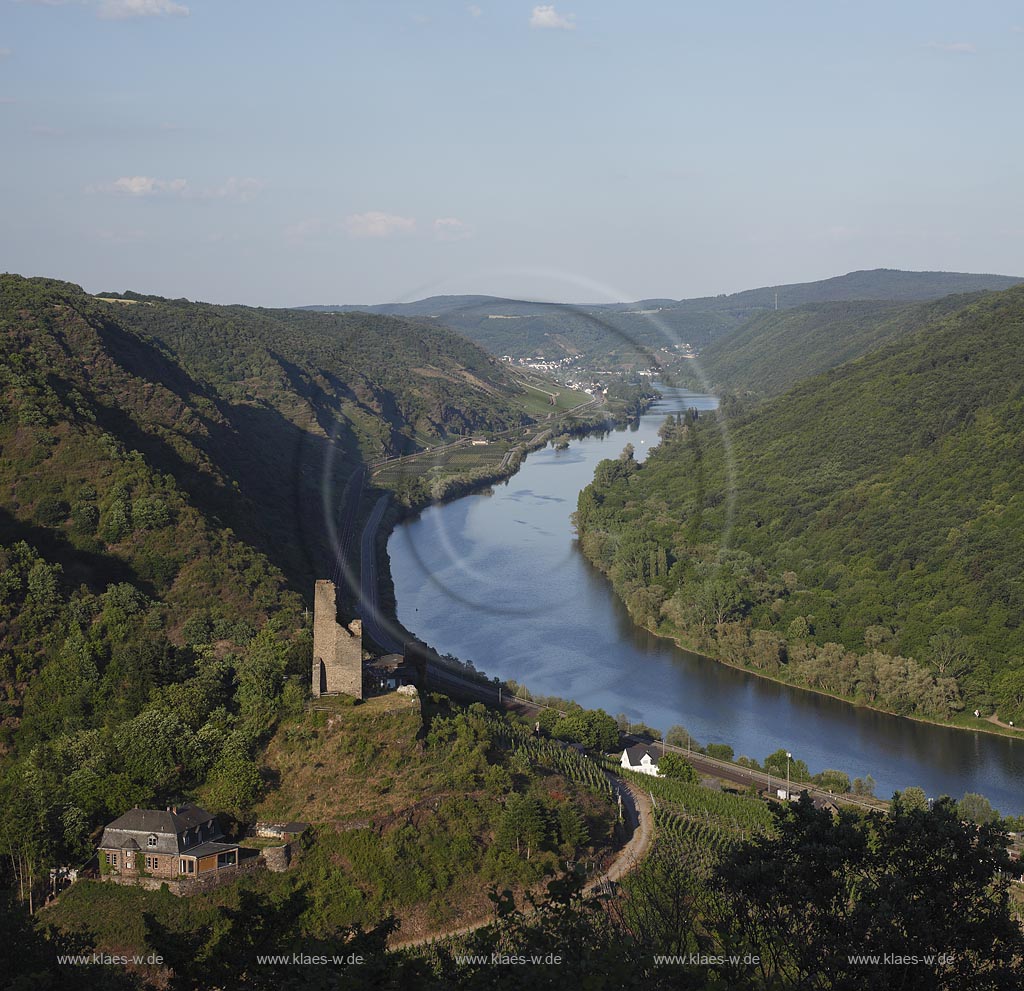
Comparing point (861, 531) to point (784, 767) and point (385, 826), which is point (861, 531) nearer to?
point (784, 767)

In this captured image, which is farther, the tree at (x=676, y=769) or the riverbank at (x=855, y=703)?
the riverbank at (x=855, y=703)

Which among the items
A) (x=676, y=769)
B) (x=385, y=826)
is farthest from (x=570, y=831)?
(x=676, y=769)

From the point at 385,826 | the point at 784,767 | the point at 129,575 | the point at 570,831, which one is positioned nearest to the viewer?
the point at 385,826

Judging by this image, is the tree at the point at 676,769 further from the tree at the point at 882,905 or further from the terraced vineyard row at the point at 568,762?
the tree at the point at 882,905

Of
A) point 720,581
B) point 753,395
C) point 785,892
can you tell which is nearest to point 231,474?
point 720,581

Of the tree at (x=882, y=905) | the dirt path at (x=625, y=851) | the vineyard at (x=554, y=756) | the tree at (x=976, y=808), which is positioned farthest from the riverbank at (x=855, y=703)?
the tree at (x=882, y=905)

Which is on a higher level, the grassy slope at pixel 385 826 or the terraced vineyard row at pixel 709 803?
the grassy slope at pixel 385 826

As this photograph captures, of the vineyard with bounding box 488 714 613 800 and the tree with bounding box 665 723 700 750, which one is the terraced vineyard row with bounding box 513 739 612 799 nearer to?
the vineyard with bounding box 488 714 613 800
